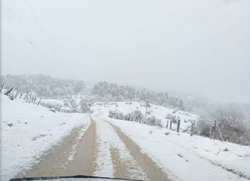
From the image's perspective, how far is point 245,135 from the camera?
74.2 feet

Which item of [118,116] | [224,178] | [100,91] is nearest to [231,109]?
[224,178]

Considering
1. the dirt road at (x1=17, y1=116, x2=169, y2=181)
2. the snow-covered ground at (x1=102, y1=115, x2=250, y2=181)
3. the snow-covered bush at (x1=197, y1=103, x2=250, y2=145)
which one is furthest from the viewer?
the snow-covered bush at (x1=197, y1=103, x2=250, y2=145)

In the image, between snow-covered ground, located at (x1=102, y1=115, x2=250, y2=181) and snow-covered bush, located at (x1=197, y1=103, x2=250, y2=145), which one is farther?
snow-covered bush, located at (x1=197, y1=103, x2=250, y2=145)

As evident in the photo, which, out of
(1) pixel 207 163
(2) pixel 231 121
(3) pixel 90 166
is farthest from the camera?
(2) pixel 231 121

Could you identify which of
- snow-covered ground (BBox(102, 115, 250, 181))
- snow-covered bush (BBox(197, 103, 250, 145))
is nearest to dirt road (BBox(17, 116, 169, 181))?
snow-covered ground (BBox(102, 115, 250, 181))

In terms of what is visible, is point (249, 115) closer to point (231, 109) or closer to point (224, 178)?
point (231, 109)

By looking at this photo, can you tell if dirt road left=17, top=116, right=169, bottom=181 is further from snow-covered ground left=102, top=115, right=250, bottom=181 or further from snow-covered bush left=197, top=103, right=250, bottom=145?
snow-covered bush left=197, top=103, right=250, bottom=145

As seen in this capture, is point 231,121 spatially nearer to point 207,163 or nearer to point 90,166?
point 207,163

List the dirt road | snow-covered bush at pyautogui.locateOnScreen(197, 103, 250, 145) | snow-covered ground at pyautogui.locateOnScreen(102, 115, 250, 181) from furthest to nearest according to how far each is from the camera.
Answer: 1. snow-covered bush at pyautogui.locateOnScreen(197, 103, 250, 145)
2. snow-covered ground at pyautogui.locateOnScreen(102, 115, 250, 181)
3. the dirt road

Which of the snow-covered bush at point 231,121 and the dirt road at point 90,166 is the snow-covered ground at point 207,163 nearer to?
the dirt road at point 90,166

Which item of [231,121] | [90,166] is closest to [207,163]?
[90,166]

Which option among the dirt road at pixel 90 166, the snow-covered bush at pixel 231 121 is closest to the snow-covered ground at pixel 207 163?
the dirt road at pixel 90 166

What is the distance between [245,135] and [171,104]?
14013 centimetres

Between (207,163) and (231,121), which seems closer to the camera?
(207,163)
